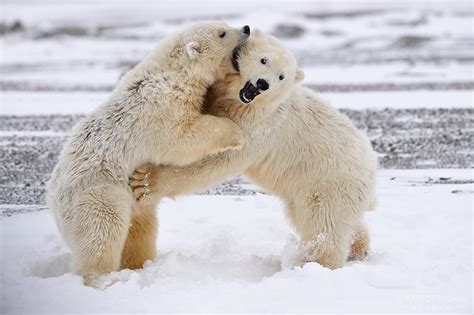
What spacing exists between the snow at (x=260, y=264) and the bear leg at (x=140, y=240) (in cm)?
14

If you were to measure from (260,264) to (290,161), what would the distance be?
823 mm

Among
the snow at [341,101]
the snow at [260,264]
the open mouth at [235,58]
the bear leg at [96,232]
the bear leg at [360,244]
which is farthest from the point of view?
the snow at [341,101]

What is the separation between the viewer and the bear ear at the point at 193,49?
16.9 feet

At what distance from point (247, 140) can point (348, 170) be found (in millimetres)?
758

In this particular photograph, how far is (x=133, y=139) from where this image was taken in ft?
16.7

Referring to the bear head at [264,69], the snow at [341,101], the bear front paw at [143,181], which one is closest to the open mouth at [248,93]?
the bear head at [264,69]

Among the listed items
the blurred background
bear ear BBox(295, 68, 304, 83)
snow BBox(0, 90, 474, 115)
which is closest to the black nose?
bear ear BBox(295, 68, 304, 83)

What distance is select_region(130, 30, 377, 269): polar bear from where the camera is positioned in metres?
5.21

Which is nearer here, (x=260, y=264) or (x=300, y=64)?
(x=260, y=264)

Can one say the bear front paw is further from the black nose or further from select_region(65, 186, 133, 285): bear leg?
the black nose

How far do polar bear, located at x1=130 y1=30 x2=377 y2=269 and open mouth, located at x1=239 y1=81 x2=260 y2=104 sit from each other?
2 cm

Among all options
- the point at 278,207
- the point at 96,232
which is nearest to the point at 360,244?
the point at 278,207

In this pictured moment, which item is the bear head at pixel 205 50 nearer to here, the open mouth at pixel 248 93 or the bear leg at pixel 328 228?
the open mouth at pixel 248 93

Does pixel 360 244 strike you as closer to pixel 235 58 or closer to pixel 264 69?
pixel 264 69
